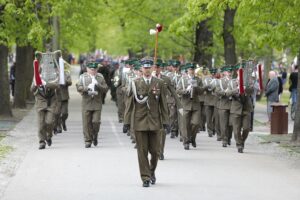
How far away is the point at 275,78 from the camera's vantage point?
2719 centimetres

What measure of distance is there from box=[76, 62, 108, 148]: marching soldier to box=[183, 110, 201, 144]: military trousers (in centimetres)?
199

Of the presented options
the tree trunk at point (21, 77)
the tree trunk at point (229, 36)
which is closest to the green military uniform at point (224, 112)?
the tree trunk at point (229, 36)

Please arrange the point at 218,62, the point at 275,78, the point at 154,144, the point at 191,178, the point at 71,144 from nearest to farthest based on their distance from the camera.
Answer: the point at 154,144
the point at 191,178
the point at 71,144
the point at 275,78
the point at 218,62

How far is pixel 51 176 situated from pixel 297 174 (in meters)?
4.33

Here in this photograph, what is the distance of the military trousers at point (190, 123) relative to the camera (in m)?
19.1

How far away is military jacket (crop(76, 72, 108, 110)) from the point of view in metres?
19.2

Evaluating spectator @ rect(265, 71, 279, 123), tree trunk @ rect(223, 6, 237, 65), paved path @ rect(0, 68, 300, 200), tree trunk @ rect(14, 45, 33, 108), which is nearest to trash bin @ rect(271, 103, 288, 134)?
paved path @ rect(0, 68, 300, 200)

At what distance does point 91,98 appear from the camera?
63.5 ft

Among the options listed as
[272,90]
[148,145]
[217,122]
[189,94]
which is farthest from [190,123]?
[272,90]

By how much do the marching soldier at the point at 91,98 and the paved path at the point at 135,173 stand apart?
0.41 meters

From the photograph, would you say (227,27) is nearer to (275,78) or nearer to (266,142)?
(275,78)

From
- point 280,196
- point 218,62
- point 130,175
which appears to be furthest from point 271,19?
point 218,62

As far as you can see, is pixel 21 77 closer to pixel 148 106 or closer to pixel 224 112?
pixel 224 112

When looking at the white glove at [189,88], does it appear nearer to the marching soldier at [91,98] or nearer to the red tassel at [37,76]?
the marching soldier at [91,98]
